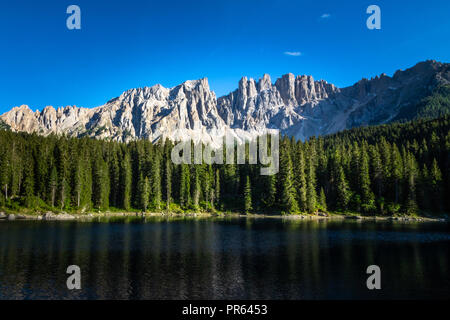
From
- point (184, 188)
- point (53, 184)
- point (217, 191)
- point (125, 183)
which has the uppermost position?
point (125, 183)

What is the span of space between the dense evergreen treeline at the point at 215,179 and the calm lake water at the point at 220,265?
44003 mm

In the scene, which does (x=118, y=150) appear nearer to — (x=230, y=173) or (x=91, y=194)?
(x=91, y=194)

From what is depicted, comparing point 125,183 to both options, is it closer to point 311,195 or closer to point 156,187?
point 156,187

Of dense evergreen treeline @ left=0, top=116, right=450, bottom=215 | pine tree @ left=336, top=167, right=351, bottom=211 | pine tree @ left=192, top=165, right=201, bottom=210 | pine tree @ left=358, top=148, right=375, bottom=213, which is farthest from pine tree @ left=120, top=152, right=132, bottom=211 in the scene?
pine tree @ left=358, top=148, right=375, bottom=213

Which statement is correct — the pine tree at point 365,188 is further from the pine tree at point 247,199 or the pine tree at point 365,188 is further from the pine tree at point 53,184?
the pine tree at point 53,184

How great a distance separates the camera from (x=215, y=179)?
132 metres

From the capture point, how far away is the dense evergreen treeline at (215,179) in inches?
4112

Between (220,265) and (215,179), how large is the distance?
3622 inches

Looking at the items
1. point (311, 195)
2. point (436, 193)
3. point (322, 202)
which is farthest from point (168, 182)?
point (436, 193)

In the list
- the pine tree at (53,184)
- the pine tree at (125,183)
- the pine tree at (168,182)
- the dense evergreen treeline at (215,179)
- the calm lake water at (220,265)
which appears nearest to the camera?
the calm lake water at (220,265)

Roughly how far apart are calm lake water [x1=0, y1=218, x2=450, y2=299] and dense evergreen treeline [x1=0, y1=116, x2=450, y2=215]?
44003mm

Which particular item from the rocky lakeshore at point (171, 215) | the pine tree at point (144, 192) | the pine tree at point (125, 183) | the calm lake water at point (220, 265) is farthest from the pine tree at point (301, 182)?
the pine tree at point (125, 183)

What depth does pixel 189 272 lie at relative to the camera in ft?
120
